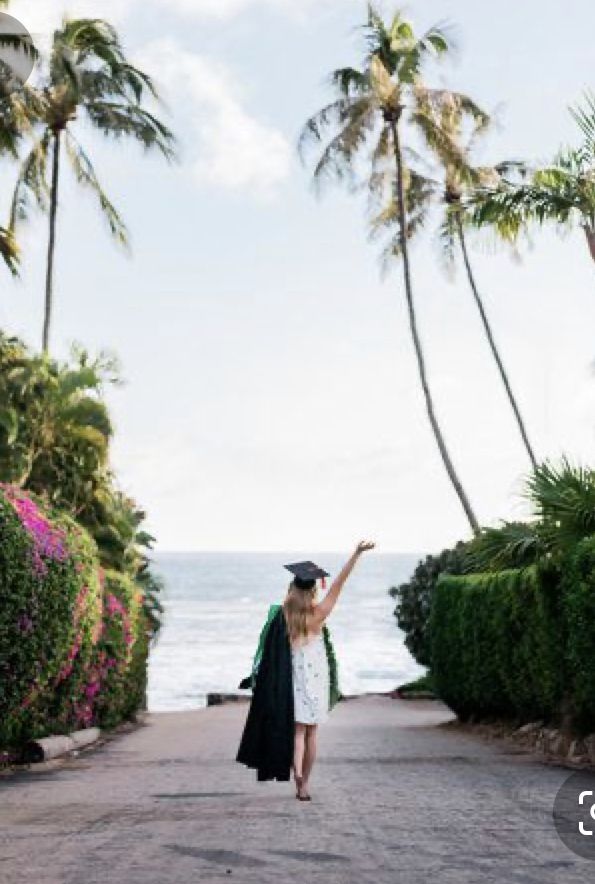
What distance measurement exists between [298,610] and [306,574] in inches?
12.7

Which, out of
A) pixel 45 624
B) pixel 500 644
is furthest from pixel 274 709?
pixel 500 644

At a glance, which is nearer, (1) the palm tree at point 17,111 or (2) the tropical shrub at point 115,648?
(2) the tropical shrub at point 115,648

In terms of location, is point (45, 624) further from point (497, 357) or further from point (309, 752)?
point (497, 357)

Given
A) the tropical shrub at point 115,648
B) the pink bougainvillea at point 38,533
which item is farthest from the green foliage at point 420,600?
the pink bougainvillea at point 38,533

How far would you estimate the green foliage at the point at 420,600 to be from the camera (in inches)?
1625

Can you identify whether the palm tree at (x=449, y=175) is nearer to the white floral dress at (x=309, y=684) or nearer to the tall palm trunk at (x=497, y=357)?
the tall palm trunk at (x=497, y=357)

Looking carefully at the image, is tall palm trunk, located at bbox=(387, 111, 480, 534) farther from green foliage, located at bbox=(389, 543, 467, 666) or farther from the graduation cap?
the graduation cap

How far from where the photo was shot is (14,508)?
15.2 metres

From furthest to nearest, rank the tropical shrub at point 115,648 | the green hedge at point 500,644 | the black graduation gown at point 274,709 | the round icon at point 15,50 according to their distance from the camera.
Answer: the round icon at point 15,50, the tropical shrub at point 115,648, the green hedge at point 500,644, the black graduation gown at point 274,709

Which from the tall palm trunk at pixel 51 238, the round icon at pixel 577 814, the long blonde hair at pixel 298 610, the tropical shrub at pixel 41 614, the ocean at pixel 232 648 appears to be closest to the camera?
the round icon at pixel 577 814

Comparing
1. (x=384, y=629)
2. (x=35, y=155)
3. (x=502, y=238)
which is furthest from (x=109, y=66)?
(x=384, y=629)

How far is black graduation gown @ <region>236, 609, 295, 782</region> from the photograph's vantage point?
38.2 ft

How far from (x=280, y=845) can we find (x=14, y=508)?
→ 727 centimetres

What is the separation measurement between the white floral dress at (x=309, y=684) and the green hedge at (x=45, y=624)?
4.24 m
